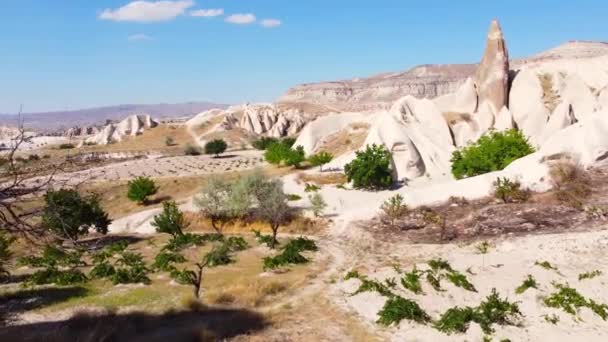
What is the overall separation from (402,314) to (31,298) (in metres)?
14.5

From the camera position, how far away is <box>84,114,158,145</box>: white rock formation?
11169cm

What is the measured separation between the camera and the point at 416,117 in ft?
162

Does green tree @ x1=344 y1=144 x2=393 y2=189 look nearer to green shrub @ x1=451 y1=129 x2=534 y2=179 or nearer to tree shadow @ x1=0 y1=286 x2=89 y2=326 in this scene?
green shrub @ x1=451 y1=129 x2=534 y2=179

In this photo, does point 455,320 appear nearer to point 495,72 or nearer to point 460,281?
point 460,281

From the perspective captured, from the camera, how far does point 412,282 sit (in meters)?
17.8

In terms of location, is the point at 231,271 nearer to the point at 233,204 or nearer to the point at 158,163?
the point at 233,204

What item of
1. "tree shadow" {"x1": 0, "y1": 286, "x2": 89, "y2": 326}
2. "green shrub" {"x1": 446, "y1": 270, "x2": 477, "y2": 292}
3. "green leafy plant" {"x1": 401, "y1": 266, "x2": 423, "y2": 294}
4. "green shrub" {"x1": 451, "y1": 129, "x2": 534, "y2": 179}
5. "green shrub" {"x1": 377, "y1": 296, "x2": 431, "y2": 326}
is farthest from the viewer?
"green shrub" {"x1": 451, "y1": 129, "x2": 534, "y2": 179}

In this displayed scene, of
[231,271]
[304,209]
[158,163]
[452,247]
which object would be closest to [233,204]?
[304,209]

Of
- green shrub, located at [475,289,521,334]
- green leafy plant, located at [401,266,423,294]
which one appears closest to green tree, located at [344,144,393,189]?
green leafy plant, located at [401,266,423,294]

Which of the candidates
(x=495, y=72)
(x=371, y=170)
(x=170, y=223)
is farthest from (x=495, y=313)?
(x=495, y=72)

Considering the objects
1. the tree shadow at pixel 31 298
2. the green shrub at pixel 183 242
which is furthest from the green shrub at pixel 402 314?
the green shrub at pixel 183 242

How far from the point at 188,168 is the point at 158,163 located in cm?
1029

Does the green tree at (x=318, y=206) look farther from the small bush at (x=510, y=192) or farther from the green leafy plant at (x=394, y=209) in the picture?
the small bush at (x=510, y=192)

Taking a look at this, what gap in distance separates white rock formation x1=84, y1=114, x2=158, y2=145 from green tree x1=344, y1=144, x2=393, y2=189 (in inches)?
3492
